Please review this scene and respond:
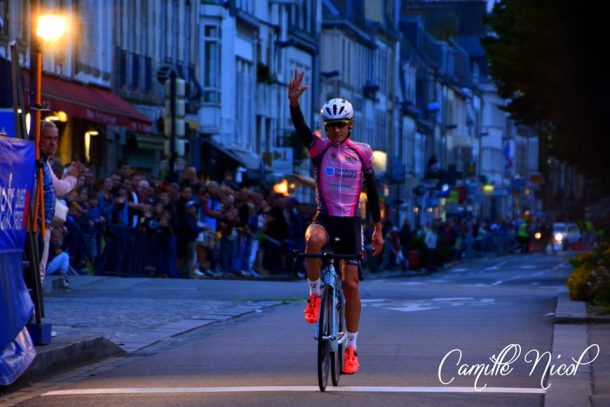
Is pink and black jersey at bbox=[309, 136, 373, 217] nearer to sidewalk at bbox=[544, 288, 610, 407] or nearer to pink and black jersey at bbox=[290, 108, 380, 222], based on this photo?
pink and black jersey at bbox=[290, 108, 380, 222]

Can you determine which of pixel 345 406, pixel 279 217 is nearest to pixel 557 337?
pixel 345 406

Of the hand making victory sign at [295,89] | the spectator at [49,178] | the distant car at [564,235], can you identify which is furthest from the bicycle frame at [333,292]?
the distant car at [564,235]

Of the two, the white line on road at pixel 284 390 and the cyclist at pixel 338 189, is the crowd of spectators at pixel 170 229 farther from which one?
the white line on road at pixel 284 390

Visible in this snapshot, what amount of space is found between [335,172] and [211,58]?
44.2 metres

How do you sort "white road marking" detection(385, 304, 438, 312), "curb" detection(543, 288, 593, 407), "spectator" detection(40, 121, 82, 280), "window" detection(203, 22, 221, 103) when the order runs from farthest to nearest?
"window" detection(203, 22, 221, 103) → "white road marking" detection(385, 304, 438, 312) → "spectator" detection(40, 121, 82, 280) → "curb" detection(543, 288, 593, 407)

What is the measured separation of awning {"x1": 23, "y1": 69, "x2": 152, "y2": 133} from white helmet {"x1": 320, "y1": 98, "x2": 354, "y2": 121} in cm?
2030

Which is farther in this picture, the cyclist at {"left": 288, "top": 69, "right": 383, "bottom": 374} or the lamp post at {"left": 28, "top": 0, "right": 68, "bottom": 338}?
the lamp post at {"left": 28, "top": 0, "right": 68, "bottom": 338}

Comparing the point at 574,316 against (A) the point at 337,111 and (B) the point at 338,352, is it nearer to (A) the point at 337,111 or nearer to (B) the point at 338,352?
(B) the point at 338,352

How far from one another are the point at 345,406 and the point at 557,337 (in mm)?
5230

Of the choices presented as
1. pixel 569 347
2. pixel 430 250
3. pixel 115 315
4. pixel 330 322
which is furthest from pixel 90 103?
pixel 330 322

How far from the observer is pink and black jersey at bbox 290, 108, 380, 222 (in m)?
12.7

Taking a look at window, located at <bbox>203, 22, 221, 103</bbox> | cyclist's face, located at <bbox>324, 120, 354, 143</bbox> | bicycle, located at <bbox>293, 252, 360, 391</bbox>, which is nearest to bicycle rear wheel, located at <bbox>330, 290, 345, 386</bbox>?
bicycle, located at <bbox>293, 252, 360, 391</bbox>

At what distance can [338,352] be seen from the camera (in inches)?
488

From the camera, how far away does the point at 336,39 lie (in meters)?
83.2
